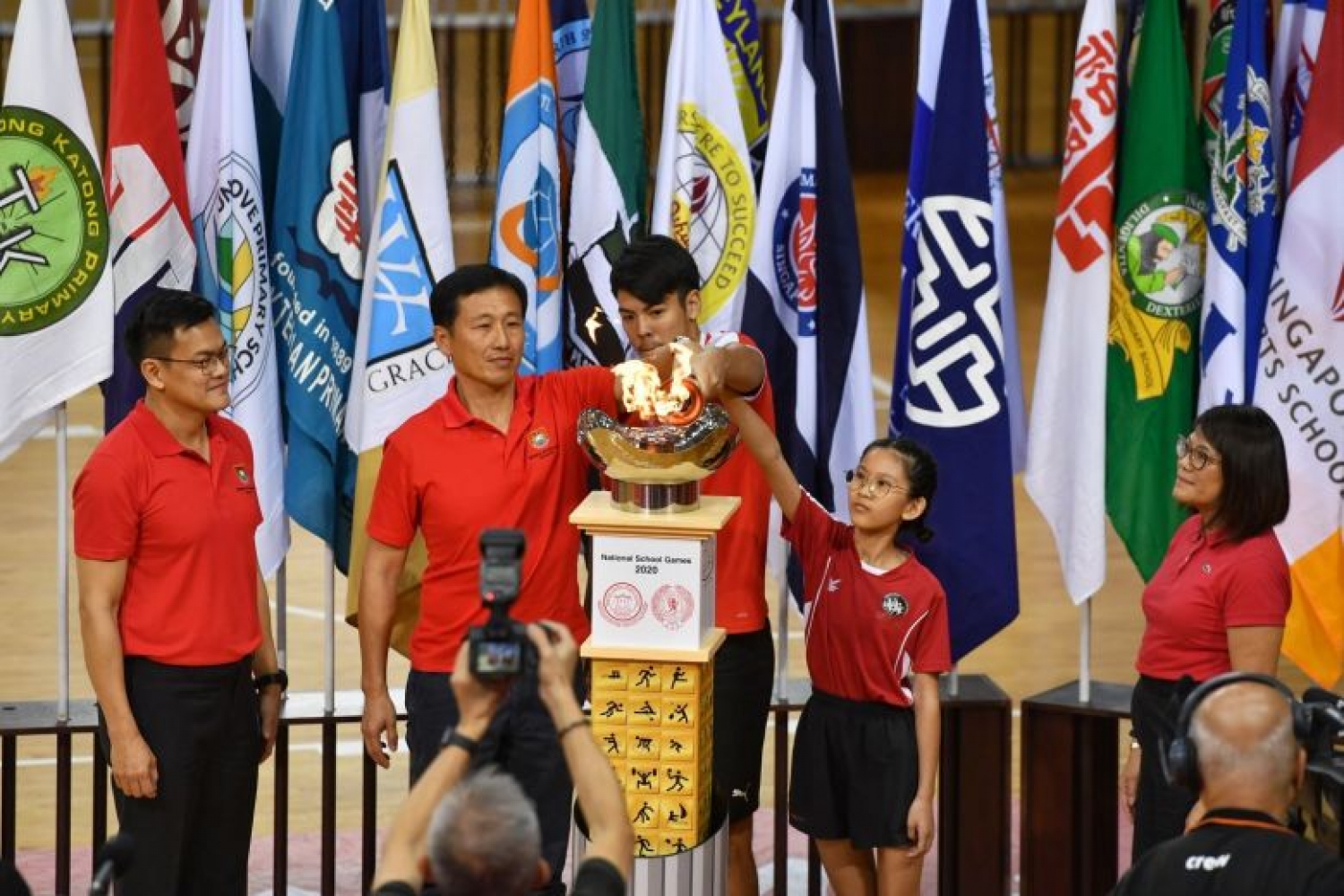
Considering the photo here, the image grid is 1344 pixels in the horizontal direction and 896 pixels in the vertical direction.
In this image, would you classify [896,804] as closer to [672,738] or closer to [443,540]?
[672,738]

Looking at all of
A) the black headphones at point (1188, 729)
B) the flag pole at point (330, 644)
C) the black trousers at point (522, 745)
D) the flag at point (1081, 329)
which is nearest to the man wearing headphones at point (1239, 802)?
the black headphones at point (1188, 729)

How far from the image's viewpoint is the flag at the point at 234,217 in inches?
227

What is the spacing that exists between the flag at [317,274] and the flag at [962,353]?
141 cm

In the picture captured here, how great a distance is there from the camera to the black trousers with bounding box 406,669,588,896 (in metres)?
4.90

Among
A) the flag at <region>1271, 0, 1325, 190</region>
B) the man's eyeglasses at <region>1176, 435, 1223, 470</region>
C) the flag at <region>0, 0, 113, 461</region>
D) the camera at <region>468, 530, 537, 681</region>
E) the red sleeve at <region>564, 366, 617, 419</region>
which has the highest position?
the flag at <region>1271, 0, 1325, 190</region>

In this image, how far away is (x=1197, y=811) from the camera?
3750 mm

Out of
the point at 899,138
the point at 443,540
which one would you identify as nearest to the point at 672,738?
the point at 443,540

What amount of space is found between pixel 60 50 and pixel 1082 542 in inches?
110

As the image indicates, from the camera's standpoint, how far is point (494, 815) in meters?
3.21

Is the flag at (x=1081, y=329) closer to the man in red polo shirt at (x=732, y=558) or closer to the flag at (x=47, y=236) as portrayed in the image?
the man in red polo shirt at (x=732, y=558)

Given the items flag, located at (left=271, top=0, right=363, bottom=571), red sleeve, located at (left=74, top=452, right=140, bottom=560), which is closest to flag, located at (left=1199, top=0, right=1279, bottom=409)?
flag, located at (left=271, top=0, right=363, bottom=571)

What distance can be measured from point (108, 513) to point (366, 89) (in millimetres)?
1605

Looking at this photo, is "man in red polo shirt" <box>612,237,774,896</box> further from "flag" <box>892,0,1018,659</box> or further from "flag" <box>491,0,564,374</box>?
"flag" <box>892,0,1018,659</box>

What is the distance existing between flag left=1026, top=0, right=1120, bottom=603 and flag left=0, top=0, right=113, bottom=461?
2.34m
